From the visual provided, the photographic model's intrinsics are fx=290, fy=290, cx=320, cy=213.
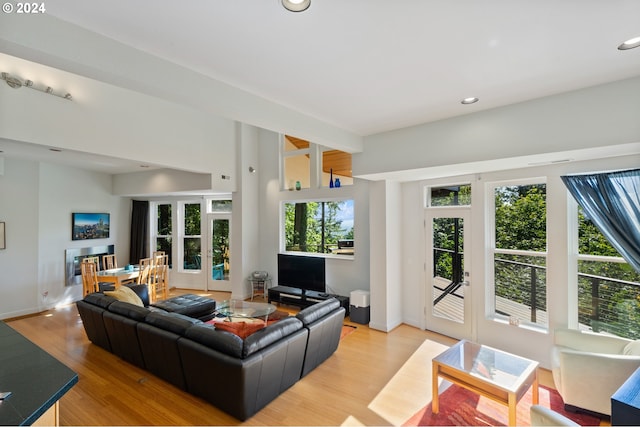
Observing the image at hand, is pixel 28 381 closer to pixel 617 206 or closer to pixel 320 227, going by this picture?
pixel 617 206

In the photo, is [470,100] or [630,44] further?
[470,100]

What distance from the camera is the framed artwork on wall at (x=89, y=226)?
247 inches

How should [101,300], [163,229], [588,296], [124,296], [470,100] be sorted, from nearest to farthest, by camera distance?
[470,100] < [588,296] < [101,300] < [124,296] < [163,229]

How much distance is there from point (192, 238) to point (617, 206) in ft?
25.8

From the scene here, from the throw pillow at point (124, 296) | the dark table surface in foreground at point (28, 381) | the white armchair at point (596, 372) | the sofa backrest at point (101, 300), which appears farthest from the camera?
the throw pillow at point (124, 296)

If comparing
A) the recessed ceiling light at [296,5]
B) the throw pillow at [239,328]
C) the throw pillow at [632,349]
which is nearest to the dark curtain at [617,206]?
the throw pillow at [632,349]

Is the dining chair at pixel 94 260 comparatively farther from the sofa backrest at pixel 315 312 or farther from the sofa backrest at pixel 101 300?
the sofa backrest at pixel 315 312

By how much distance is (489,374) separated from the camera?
8.48 feet

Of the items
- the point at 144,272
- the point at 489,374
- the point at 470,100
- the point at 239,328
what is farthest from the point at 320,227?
the point at 489,374

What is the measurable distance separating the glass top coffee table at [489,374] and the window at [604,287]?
118cm

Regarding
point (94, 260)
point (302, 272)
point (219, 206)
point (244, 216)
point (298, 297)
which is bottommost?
point (298, 297)

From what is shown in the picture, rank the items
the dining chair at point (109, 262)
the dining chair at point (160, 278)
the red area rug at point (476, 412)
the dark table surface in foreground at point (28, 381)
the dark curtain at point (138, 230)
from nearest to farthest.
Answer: the dark table surface in foreground at point (28, 381)
the red area rug at point (476, 412)
the dining chair at point (160, 278)
the dining chair at point (109, 262)
the dark curtain at point (138, 230)

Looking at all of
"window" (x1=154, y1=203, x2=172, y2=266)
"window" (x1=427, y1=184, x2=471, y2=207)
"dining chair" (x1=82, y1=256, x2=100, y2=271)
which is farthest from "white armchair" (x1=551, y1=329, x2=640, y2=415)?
"window" (x1=154, y1=203, x2=172, y2=266)

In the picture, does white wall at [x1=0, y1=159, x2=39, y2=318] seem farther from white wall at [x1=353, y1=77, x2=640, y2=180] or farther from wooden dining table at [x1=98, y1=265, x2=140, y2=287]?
white wall at [x1=353, y1=77, x2=640, y2=180]
